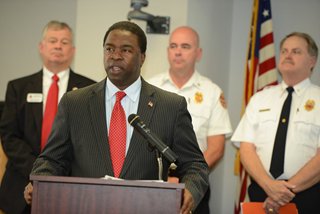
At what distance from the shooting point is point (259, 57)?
16.7 ft

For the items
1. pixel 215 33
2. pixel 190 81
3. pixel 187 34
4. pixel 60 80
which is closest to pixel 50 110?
pixel 60 80

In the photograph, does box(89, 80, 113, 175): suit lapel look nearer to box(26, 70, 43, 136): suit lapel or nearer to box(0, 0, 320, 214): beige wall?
box(26, 70, 43, 136): suit lapel

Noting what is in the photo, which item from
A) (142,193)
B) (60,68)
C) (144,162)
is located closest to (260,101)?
(60,68)

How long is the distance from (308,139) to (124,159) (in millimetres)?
1931

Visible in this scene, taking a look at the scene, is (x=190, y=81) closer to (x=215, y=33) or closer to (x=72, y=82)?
(x=215, y=33)

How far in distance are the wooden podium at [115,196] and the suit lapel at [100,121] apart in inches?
18.3

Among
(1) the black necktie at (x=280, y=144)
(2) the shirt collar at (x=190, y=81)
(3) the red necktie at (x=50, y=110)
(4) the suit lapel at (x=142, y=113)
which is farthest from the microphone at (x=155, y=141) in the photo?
(2) the shirt collar at (x=190, y=81)

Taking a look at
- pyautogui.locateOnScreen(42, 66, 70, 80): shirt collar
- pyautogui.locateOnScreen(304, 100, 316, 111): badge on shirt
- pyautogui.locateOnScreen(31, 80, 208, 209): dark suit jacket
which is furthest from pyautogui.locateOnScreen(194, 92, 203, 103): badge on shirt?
pyautogui.locateOnScreen(31, 80, 208, 209): dark suit jacket

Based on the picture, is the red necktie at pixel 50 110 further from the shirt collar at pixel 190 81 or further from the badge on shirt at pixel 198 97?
the badge on shirt at pixel 198 97

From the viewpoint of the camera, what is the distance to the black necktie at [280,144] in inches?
155

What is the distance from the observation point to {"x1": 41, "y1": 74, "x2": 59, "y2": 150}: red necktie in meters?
4.16

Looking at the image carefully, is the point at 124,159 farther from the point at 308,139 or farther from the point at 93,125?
the point at 308,139

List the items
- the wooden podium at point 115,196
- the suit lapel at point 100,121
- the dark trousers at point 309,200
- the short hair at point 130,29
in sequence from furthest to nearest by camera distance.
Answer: the dark trousers at point 309,200, the short hair at point 130,29, the suit lapel at point 100,121, the wooden podium at point 115,196

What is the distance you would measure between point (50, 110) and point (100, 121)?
174cm
